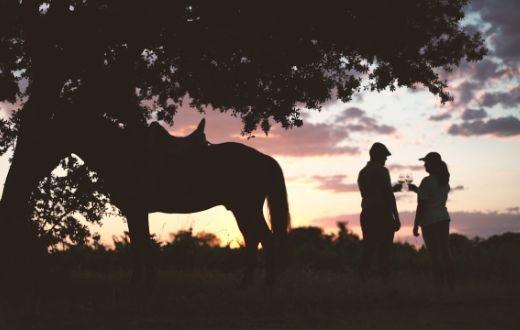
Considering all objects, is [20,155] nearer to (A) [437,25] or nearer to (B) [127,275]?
(B) [127,275]

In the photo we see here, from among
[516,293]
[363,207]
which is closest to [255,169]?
[363,207]

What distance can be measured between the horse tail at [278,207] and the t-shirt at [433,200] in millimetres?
2573

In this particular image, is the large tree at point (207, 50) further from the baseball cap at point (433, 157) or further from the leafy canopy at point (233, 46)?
the baseball cap at point (433, 157)

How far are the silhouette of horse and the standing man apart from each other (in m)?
1.59

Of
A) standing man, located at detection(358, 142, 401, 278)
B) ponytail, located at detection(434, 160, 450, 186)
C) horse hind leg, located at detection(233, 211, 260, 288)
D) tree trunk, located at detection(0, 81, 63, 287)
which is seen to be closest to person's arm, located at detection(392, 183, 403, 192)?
standing man, located at detection(358, 142, 401, 278)

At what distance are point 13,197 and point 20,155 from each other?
785 millimetres

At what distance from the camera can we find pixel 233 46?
10.5m

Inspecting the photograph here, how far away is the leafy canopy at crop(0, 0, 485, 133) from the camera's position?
10453mm

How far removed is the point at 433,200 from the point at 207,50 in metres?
4.84

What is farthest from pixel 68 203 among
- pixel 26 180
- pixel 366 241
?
pixel 366 241

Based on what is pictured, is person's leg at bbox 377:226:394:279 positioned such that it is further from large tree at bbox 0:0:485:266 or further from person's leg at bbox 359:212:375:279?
large tree at bbox 0:0:485:266

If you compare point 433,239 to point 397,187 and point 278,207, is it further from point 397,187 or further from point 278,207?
point 278,207

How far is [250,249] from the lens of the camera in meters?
10.8

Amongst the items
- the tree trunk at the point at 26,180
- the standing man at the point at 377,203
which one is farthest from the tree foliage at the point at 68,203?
the standing man at the point at 377,203
